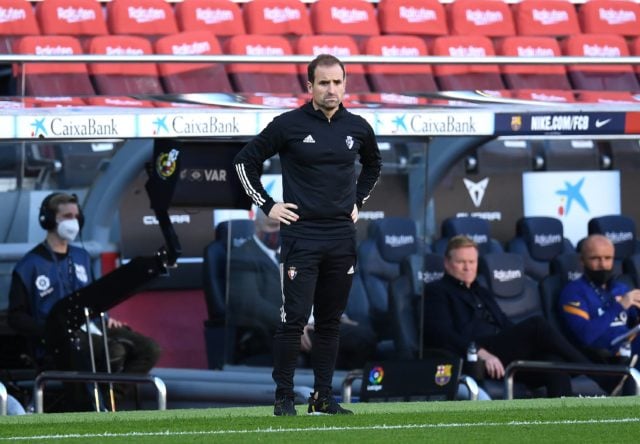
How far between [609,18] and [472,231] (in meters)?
5.98

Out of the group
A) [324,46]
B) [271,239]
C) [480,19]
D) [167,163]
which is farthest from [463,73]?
[167,163]

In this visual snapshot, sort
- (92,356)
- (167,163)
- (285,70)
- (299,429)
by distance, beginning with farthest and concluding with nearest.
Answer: (285,70) < (92,356) < (167,163) < (299,429)

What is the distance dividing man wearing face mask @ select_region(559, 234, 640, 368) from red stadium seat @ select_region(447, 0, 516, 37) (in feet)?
17.1

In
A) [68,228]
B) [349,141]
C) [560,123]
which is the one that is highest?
[560,123]

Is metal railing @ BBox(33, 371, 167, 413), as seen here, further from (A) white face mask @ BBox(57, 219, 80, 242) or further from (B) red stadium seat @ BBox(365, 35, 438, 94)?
(B) red stadium seat @ BBox(365, 35, 438, 94)

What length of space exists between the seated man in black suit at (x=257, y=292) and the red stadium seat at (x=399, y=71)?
2.68 m

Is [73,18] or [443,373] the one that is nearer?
[443,373]

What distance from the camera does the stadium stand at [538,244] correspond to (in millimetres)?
12078

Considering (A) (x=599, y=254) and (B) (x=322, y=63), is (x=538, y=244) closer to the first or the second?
(A) (x=599, y=254)

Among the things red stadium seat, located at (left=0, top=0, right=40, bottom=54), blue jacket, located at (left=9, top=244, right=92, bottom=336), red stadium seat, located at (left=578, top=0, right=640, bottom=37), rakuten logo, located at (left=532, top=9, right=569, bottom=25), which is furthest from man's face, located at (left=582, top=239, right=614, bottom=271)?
red stadium seat, located at (left=578, top=0, right=640, bottom=37)

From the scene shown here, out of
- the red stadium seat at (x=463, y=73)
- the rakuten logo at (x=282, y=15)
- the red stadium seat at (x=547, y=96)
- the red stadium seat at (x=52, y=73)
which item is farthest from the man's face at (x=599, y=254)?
the rakuten logo at (x=282, y=15)

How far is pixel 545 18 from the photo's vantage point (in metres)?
16.7

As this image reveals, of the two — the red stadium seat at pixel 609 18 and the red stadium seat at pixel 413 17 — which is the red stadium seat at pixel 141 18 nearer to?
the red stadium seat at pixel 413 17

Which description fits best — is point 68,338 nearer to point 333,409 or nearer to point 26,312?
point 26,312
